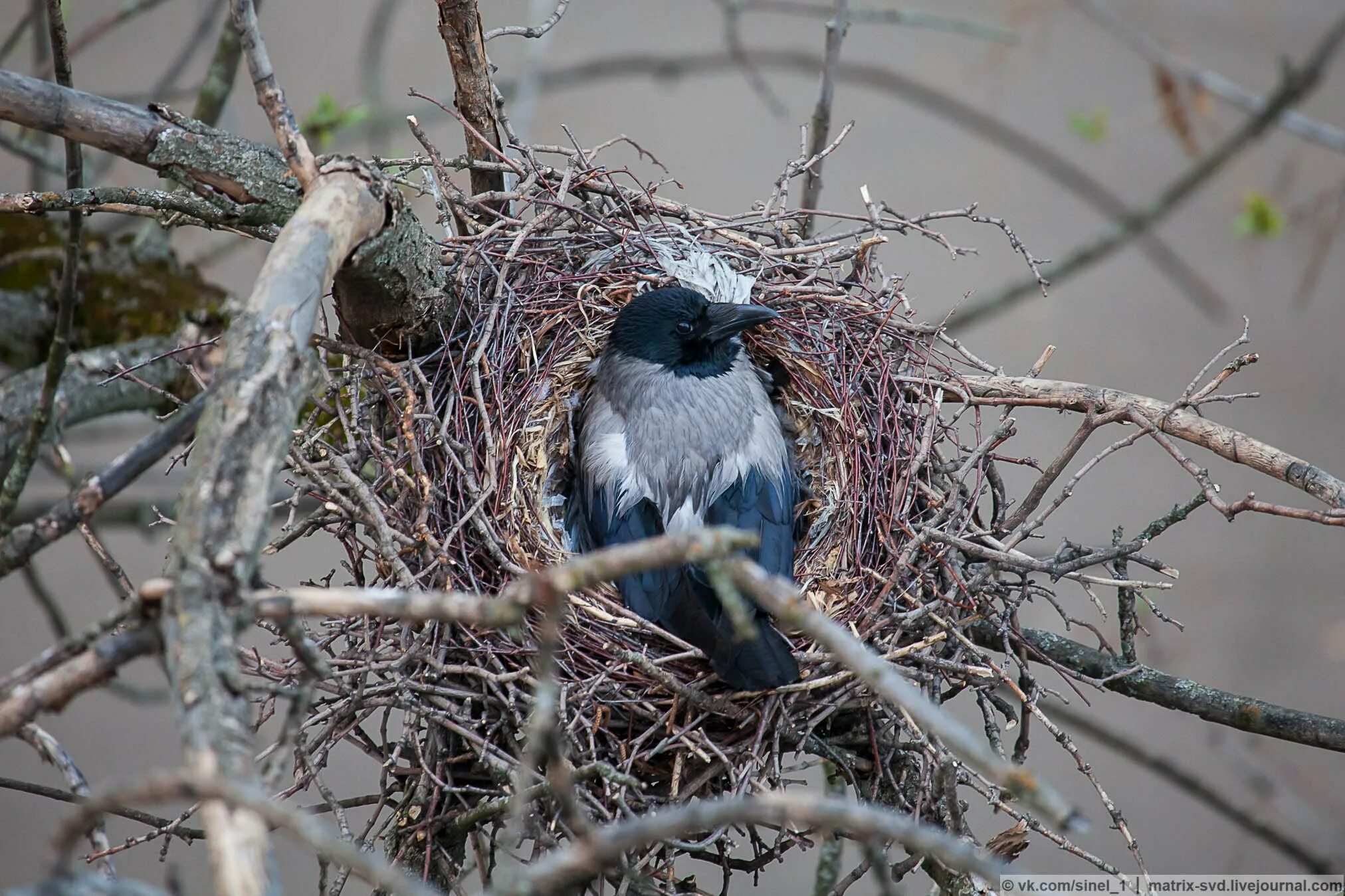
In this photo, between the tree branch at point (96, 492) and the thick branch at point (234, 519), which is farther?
the tree branch at point (96, 492)

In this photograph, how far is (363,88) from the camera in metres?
3.92

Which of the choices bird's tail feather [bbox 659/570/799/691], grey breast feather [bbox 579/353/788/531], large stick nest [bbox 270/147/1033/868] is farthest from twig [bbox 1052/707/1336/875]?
bird's tail feather [bbox 659/570/799/691]

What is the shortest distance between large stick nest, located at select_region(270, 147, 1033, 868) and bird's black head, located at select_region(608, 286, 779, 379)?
0.11 m

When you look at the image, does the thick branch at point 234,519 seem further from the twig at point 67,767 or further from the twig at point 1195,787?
the twig at point 1195,787

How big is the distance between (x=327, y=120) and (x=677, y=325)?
104cm

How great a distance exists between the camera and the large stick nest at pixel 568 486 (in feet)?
6.33

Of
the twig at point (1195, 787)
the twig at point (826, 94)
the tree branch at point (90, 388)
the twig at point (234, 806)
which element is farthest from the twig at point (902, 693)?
the twig at point (1195, 787)

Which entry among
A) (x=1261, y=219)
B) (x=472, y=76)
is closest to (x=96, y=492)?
(x=472, y=76)

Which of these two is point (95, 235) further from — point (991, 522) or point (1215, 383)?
point (1215, 383)

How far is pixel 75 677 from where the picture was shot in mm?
976

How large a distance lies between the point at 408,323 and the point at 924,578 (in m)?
1.04

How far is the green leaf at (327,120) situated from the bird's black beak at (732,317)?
1073mm

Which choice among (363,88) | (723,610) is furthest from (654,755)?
(363,88)

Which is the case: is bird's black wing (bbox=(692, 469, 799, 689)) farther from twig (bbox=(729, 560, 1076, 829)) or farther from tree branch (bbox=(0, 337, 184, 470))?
tree branch (bbox=(0, 337, 184, 470))
